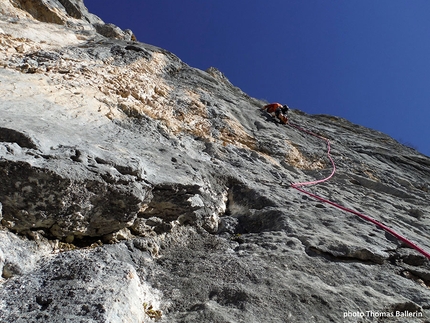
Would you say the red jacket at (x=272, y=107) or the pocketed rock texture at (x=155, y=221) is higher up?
the red jacket at (x=272, y=107)

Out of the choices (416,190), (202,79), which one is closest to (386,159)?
(416,190)

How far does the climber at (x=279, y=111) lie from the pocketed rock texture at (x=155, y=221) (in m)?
2.96

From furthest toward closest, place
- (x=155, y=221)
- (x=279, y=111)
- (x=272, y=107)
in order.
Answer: (x=272, y=107)
(x=279, y=111)
(x=155, y=221)

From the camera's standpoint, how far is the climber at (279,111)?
30.2 feet

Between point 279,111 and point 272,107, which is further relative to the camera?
point 272,107

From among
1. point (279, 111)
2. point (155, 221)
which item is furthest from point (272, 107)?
point (155, 221)

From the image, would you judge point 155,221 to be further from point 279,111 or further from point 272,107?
point 272,107

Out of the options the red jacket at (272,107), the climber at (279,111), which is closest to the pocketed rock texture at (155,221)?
the climber at (279,111)

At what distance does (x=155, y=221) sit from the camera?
3492 millimetres

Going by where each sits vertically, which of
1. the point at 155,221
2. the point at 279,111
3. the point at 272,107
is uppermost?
the point at 272,107

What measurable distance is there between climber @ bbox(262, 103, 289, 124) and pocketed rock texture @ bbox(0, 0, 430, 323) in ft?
9.70

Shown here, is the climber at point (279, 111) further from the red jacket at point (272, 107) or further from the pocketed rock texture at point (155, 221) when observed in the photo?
the pocketed rock texture at point (155, 221)

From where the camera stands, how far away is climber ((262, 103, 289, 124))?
921cm

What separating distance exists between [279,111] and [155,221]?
6.63 meters
